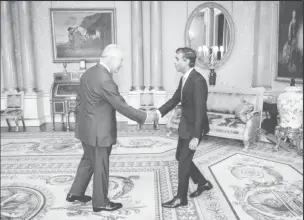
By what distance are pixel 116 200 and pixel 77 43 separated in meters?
5.32

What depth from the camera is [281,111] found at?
4832 mm

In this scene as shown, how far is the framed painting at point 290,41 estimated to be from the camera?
553cm

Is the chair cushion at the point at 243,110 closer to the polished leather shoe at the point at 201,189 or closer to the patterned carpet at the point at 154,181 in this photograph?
the patterned carpet at the point at 154,181

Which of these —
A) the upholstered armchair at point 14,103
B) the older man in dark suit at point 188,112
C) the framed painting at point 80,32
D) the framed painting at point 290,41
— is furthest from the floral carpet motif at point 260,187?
the upholstered armchair at point 14,103

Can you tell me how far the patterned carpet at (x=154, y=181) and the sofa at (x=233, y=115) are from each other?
0.87ft

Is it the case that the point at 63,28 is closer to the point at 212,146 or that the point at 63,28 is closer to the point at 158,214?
the point at 212,146

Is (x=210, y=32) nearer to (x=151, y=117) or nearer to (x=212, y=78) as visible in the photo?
(x=212, y=78)

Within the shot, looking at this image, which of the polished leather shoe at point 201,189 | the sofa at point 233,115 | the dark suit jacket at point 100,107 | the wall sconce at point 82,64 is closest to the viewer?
the dark suit jacket at point 100,107

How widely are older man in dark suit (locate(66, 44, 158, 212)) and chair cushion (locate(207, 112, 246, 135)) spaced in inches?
109

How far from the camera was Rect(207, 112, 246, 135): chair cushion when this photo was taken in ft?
16.8

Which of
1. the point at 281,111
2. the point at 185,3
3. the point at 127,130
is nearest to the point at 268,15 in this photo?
the point at 185,3

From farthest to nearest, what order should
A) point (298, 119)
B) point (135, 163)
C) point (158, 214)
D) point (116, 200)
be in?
point (298, 119), point (135, 163), point (116, 200), point (158, 214)

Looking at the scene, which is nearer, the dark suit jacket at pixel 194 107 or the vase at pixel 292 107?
the dark suit jacket at pixel 194 107

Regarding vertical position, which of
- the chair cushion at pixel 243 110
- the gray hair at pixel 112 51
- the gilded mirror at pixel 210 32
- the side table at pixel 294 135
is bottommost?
the side table at pixel 294 135
